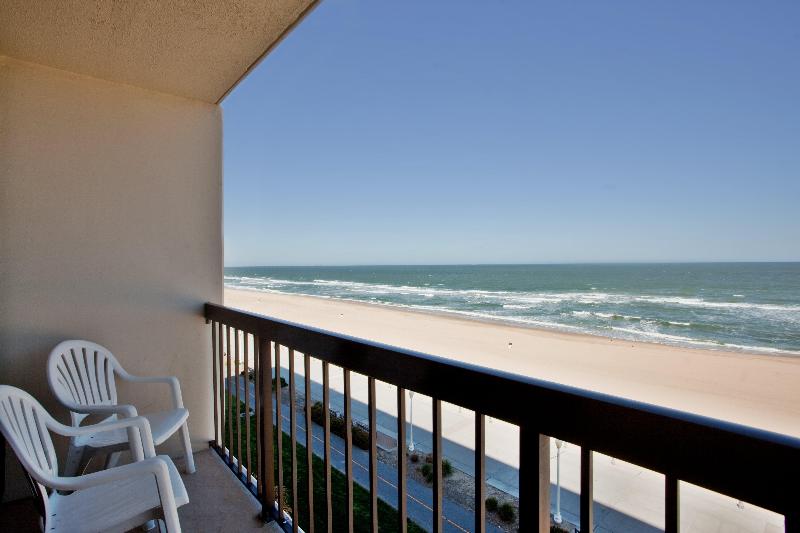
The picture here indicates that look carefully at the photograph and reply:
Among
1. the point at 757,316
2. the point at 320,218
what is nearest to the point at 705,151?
the point at 757,316

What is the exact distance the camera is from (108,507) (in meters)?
1.31

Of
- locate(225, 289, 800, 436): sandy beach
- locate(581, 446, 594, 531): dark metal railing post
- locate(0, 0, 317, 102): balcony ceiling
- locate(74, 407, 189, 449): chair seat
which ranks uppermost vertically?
locate(0, 0, 317, 102): balcony ceiling

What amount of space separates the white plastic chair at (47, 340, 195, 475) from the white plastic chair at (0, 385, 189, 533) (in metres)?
0.31

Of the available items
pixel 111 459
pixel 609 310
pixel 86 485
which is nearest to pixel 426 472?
pixel 111 459

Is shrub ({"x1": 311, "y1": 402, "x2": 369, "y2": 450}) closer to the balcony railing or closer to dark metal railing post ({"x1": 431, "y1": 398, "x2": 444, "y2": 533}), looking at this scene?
the balcony railing

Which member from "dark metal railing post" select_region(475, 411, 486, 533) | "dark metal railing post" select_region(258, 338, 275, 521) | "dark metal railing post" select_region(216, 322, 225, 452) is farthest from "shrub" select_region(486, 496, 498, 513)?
"dark metal railing post" select_region(475, 411, 486, 533)

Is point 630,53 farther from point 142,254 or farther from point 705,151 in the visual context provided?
point 142,254

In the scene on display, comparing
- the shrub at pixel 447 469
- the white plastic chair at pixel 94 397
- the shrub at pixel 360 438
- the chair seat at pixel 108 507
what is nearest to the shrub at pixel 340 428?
the shrub at pixel 360 438

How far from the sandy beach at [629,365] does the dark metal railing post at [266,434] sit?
19.7ft

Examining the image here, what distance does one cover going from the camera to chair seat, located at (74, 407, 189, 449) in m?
1.81

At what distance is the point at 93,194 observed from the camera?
2.27 m

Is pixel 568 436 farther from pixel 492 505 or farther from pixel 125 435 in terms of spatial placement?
pixel 492 505

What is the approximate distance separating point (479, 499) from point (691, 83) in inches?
1229

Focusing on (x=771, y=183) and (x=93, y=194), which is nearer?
(x=93, y=194)
